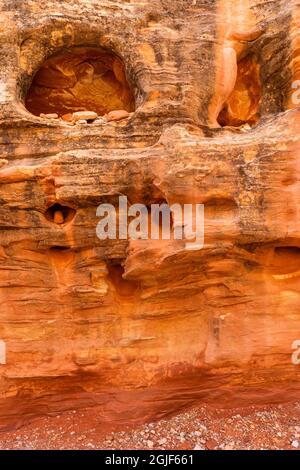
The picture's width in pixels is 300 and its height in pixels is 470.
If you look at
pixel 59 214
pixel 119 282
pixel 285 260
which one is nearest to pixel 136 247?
pixel 119 282

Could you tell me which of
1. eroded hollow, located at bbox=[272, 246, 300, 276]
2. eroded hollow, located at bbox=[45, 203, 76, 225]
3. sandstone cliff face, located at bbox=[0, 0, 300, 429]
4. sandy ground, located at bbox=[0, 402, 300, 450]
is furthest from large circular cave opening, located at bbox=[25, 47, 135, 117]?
sandy ground, located at bbox=[0, 402, 300, 450]

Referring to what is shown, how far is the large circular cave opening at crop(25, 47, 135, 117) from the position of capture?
19.2ft

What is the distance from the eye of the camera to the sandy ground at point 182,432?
4.57m

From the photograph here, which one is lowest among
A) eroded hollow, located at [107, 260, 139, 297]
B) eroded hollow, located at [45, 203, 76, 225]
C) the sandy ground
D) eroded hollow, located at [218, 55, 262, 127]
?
the sandy ground

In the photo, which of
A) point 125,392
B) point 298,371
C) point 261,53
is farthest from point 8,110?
point 298,371

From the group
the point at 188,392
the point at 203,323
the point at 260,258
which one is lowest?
the point at 188,392

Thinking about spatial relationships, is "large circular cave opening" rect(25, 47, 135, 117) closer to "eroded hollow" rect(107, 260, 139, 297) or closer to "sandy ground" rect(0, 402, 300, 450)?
"eroded hollow" rect(107, 260, 139, 297)

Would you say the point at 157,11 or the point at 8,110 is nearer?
the point at 8,110

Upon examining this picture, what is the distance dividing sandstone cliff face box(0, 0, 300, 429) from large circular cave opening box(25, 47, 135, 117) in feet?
1.25

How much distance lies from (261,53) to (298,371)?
5913 mm

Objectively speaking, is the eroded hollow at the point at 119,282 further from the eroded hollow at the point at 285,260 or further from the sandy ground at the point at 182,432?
the eroded hollow at the point at 285,260

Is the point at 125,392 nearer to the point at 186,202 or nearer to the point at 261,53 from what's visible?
the point at 186,202

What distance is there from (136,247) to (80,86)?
3.73 metres

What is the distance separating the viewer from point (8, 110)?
16.1ft
